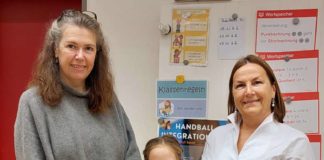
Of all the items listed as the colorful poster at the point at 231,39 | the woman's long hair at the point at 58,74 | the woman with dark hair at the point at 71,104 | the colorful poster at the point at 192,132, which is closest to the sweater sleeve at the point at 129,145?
the woman with dark hair at the point at 71,104

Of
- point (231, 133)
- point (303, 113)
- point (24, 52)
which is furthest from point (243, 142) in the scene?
point (24, 52)

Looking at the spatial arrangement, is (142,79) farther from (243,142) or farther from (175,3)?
(243,142)

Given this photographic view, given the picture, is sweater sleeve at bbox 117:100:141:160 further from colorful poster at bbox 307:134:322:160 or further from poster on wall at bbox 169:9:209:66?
colorful poster at bbox 307:134:322:160

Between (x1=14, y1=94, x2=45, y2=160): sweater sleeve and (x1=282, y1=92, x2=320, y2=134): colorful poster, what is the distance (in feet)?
4.46

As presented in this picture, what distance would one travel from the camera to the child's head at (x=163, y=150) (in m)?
1.54

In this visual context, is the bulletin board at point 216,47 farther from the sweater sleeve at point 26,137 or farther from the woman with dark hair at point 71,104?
the sweater sleeve at point 26,137

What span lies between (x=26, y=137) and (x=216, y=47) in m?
1.25

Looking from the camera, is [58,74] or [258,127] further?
[258,127]

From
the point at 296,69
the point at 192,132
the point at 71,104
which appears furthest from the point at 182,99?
the point at 71,104

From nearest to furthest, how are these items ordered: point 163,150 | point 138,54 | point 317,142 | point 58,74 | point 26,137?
point 26,137, point 58,74, point 163,150, point 317,142, point 138,54

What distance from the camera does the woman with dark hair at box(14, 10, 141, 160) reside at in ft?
4.37

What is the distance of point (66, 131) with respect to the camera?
1.37 m

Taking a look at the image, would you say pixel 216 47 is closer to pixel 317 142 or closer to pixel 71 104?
pixel 317 142

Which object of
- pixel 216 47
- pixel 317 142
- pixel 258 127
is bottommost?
pixel 317 142
